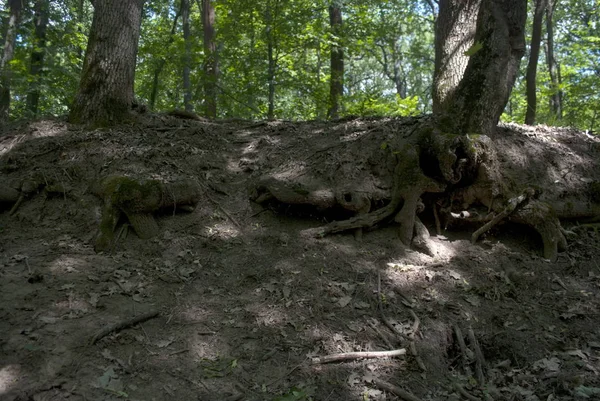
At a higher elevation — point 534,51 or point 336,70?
point 534,51

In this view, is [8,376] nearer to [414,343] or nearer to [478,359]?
[414,343]

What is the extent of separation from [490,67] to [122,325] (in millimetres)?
5646

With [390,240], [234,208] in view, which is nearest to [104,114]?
[234,208]

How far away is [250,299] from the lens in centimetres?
502

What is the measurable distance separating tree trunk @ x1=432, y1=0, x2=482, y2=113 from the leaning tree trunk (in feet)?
17.4

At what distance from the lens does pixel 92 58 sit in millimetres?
7371

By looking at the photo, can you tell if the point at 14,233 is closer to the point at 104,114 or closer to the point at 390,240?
the point at 104,114

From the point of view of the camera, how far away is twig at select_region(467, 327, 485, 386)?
4.41 metres

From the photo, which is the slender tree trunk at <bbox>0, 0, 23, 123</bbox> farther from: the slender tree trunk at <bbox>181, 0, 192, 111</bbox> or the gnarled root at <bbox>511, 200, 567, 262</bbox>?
the gnarled root at <bbox>511, 200, 567, 262</bbox>

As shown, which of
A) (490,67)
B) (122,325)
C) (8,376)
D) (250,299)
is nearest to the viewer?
(8,376)

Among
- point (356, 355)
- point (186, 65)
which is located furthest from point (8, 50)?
point (356, 355)

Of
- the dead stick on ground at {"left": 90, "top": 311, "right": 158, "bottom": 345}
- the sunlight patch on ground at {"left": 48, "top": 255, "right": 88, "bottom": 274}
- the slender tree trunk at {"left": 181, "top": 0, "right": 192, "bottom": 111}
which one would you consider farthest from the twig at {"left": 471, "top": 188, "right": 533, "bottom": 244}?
the slender tree trunk at {"left": 181, "top": 0, "right": 192, "bottom": 111}

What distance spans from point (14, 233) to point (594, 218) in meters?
8.11

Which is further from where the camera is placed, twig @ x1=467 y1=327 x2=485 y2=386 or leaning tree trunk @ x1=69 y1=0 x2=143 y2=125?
leaning tree trunk @ x1=69 y1=0 x2=143 y2=125
